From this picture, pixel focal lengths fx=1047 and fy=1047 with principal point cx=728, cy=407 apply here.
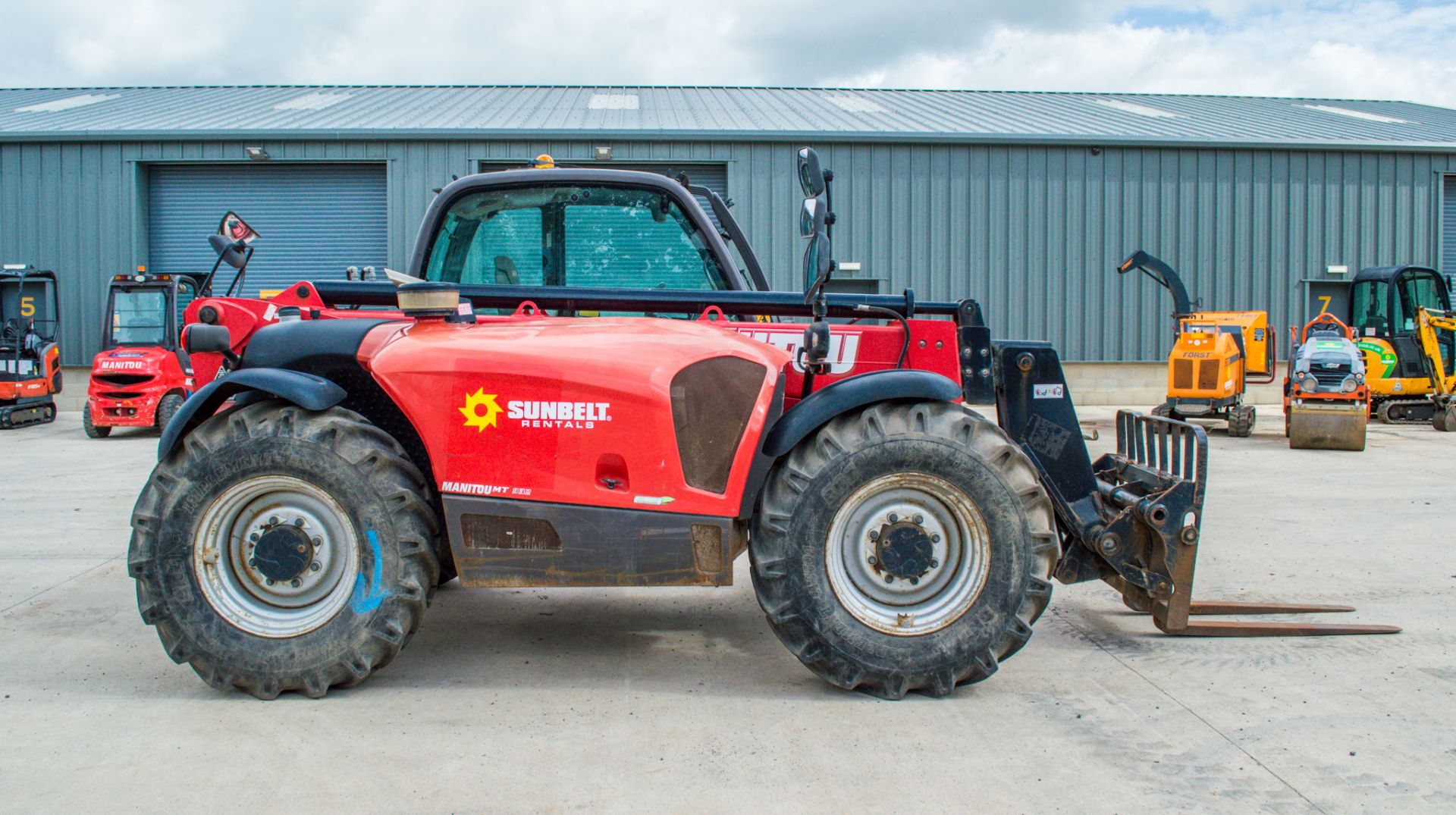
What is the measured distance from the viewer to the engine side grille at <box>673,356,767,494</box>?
12.0 feet

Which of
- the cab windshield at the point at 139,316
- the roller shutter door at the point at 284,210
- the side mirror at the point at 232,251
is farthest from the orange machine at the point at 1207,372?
the cab windshield at the point at 139,316

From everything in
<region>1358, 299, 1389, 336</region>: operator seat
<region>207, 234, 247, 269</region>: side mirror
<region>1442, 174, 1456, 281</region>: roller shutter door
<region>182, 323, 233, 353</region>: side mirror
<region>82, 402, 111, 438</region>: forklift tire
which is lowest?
<region>82, 402, 111, 438</region>: forklift tire

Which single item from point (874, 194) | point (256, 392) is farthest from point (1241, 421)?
point (256, 392)

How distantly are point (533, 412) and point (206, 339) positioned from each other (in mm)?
1267

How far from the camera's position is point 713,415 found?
12.1 feet

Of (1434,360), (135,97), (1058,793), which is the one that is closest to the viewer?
(1058,793)

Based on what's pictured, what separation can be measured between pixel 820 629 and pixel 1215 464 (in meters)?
8.92

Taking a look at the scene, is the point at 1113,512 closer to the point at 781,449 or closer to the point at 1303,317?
the point at 781,449

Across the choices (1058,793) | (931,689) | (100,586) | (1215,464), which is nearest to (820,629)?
(931,689)

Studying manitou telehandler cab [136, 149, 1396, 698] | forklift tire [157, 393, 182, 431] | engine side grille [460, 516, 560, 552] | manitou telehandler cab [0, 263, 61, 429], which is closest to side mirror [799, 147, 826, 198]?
manitou telehandler cab [136, 149, 1396, 698]

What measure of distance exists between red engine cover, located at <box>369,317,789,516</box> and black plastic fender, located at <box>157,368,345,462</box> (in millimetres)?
242

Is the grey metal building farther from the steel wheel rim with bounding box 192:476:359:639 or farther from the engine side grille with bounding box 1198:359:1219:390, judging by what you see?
the steel wheel rim with bounding box 192:476:359:639

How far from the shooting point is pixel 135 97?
23906 millimetres

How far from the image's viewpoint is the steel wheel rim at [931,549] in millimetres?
3703
